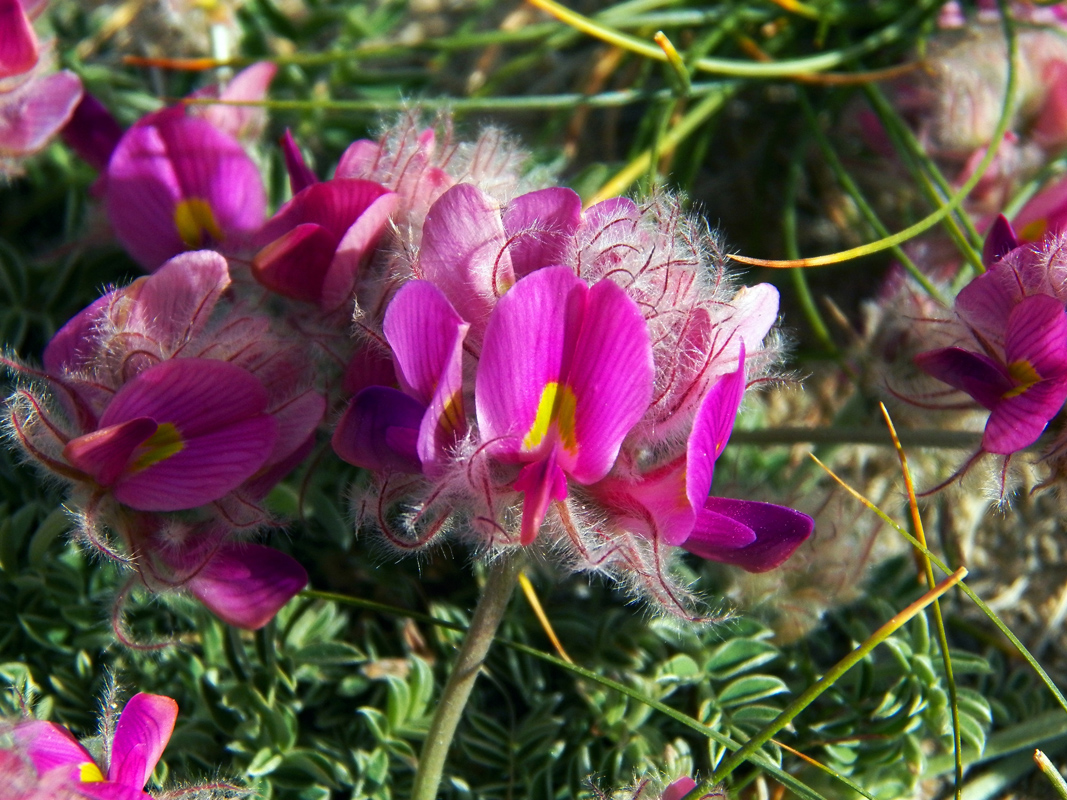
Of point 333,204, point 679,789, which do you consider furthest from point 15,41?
point 679,789

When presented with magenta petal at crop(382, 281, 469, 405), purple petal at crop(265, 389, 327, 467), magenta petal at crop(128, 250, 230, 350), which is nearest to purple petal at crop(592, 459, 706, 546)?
magenta petal at crop(382, 281, 469, 405)

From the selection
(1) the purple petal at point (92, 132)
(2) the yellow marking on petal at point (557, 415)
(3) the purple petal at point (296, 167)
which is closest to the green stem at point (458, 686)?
(2) the yellow marking on petal at point (557, 415)

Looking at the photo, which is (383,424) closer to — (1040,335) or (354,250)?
(354,250)

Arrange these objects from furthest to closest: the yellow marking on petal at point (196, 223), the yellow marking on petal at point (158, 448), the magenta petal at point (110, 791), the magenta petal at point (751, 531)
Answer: the yellow marking on petal at point (196, 223) < the yellow marking on petal at point (158, 448) < the magenta petal at point (751, 531) < the magenta petal at point (110, 791)

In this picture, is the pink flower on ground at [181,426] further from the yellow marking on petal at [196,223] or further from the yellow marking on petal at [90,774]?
the yellow marking on petal at [196,223]

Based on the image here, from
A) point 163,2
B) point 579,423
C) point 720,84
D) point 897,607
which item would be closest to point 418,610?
point 579,423

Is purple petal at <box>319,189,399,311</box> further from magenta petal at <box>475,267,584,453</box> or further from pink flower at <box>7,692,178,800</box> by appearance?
pink flower at <box>7,692,178,800</box>
